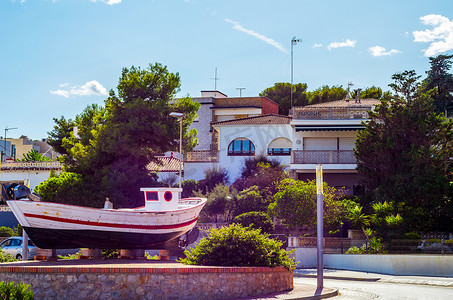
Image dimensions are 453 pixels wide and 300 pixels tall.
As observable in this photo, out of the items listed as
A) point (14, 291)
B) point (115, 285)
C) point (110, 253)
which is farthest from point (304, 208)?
point (14, 291)

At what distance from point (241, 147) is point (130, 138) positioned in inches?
406

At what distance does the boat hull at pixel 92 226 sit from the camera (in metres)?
19.8

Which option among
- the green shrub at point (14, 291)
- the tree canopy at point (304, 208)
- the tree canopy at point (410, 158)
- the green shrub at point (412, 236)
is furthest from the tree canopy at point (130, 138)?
the green shrub at point (14, 291)

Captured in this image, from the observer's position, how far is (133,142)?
45.6 meters

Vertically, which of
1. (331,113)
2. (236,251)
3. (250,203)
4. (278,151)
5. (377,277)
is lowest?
(377,277)

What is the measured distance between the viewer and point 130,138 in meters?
45.4

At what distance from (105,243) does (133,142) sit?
24706mm

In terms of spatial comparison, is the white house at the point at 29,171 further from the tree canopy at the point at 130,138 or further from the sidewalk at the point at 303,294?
the sidewalk at the point at 303,294

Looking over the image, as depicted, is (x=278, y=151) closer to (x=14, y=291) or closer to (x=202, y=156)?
(x=202, y=156)

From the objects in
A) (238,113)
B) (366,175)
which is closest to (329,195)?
(366,175)

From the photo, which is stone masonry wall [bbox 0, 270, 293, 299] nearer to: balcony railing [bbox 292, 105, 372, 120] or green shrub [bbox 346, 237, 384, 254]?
green shrub [bbox 346, 237, 384, 254]

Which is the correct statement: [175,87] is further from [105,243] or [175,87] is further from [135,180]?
[105,243]

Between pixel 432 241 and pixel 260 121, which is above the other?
pixel 260 121

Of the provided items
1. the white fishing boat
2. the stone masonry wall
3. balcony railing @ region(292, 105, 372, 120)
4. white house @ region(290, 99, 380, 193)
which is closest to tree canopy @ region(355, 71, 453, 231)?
white house @ region(290, 99, 380, 193)
